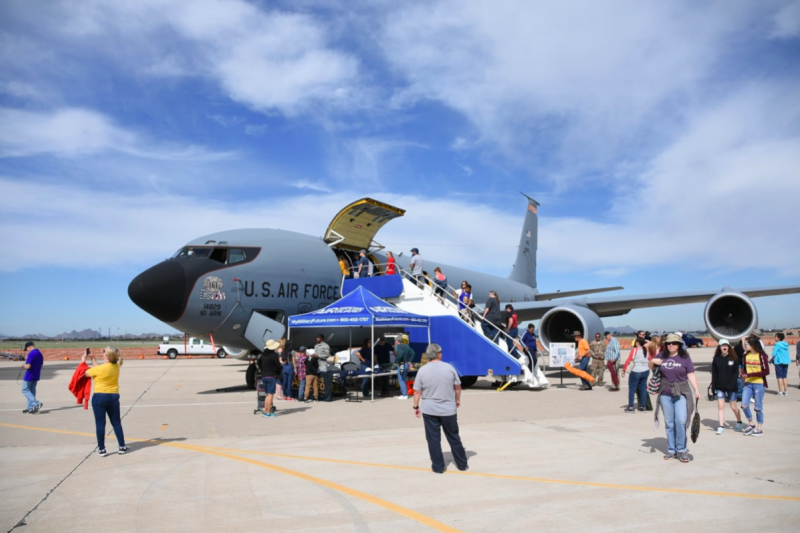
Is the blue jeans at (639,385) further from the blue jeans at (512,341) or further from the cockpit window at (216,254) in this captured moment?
the cockpit window at (216,254)

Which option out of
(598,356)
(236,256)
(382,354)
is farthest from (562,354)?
(236,256)

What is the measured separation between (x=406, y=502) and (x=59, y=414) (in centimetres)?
956

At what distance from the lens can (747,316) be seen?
18.3 metres

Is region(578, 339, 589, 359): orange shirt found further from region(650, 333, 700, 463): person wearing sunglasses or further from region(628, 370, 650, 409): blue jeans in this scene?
region(650, 333, 700, 463): person wearing sunglasses

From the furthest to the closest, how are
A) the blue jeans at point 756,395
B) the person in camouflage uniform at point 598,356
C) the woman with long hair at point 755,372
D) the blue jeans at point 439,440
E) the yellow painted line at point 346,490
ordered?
the person in camouflage uniform at point 598,356, the woman with long hair at point 755,372, the blue jeans at point 756,395, the blue jeans at point 439,440, the yellow painted line at point 346,490

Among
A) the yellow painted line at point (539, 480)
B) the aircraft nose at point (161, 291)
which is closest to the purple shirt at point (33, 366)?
the aircraft nose at point (161, 291)

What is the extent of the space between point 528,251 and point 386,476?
92.1 feet

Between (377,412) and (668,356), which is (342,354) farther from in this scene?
(668,356)

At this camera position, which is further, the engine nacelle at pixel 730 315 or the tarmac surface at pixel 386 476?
the engine nacelle at pixel 730 315

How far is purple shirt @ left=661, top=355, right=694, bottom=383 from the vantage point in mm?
6902

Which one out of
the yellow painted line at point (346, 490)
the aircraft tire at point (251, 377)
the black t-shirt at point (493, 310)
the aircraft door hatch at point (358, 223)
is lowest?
the yellow painted line at point (346, 490)

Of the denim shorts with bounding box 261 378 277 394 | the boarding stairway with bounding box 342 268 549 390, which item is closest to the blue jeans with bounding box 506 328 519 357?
the boarding stairway with bounding box 342 268 549 390

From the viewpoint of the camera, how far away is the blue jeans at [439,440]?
20.9 feet

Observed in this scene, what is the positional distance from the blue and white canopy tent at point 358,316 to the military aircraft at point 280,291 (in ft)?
4.26
